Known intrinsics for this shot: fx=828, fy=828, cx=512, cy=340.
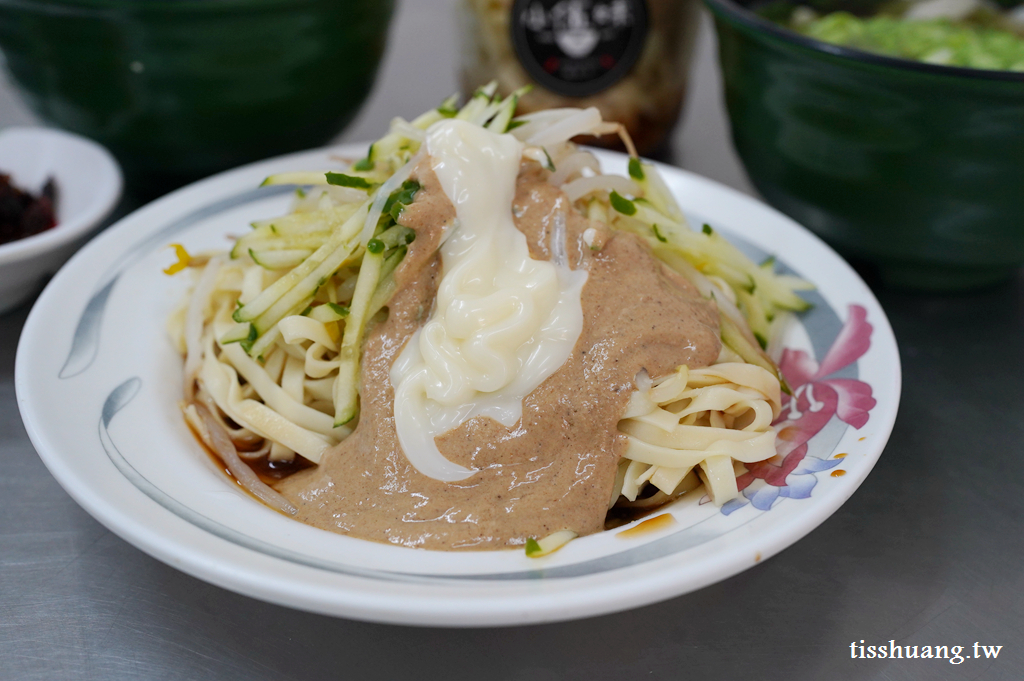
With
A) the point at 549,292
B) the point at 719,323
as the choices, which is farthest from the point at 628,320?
the point at 719,323

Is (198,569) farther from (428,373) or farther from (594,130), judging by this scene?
(594,130)

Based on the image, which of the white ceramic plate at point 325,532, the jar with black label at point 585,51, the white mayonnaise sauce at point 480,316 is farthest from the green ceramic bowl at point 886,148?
the white mayonnaise sauce at point 480,316

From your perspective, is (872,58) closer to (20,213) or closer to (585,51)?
(585,51)

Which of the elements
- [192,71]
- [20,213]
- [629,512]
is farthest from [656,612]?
[20,213]

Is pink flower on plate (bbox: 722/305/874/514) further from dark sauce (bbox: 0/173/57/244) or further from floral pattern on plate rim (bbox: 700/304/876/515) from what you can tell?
dark sauce (bbox: 0/173/57/244)

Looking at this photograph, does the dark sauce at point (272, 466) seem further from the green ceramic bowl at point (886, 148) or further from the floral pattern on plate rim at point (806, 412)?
the green ceramic bowl at point (886, 148)

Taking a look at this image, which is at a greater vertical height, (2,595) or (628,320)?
(628,320)

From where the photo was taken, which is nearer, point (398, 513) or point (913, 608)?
point (398, 513)
